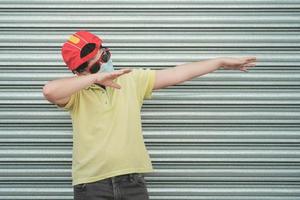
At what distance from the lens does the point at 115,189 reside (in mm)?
2934

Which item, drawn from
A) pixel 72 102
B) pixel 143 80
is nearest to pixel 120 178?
pixel 72 102

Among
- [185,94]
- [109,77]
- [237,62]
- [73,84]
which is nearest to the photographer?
[109,77]

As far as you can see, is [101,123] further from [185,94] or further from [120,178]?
[185,94]

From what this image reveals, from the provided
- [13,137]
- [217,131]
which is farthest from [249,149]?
[13,137]

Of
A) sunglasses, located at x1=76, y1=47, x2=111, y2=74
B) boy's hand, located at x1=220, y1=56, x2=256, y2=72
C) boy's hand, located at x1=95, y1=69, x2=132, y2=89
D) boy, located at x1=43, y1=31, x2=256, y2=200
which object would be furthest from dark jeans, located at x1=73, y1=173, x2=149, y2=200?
boy's hand, located at x1=220, y1=56, x2=256, y2=72

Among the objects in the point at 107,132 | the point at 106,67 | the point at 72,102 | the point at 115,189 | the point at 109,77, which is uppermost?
the point at 106,67

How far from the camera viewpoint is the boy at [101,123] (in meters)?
2.90

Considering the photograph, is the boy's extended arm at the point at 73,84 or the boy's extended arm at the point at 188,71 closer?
the boy's extended arm at the point at 73,84

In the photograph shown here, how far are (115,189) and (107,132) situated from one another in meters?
0.42

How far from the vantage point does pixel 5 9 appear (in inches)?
145

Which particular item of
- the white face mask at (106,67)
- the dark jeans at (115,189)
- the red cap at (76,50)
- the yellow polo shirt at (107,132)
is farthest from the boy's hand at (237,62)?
the dark jeans at (115,189)

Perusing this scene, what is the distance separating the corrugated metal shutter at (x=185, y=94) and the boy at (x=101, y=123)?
620 millimetres

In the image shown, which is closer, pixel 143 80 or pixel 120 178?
pixel 120 178

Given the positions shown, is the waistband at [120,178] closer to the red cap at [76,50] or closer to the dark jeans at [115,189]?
the dark jeans at [115,189]
